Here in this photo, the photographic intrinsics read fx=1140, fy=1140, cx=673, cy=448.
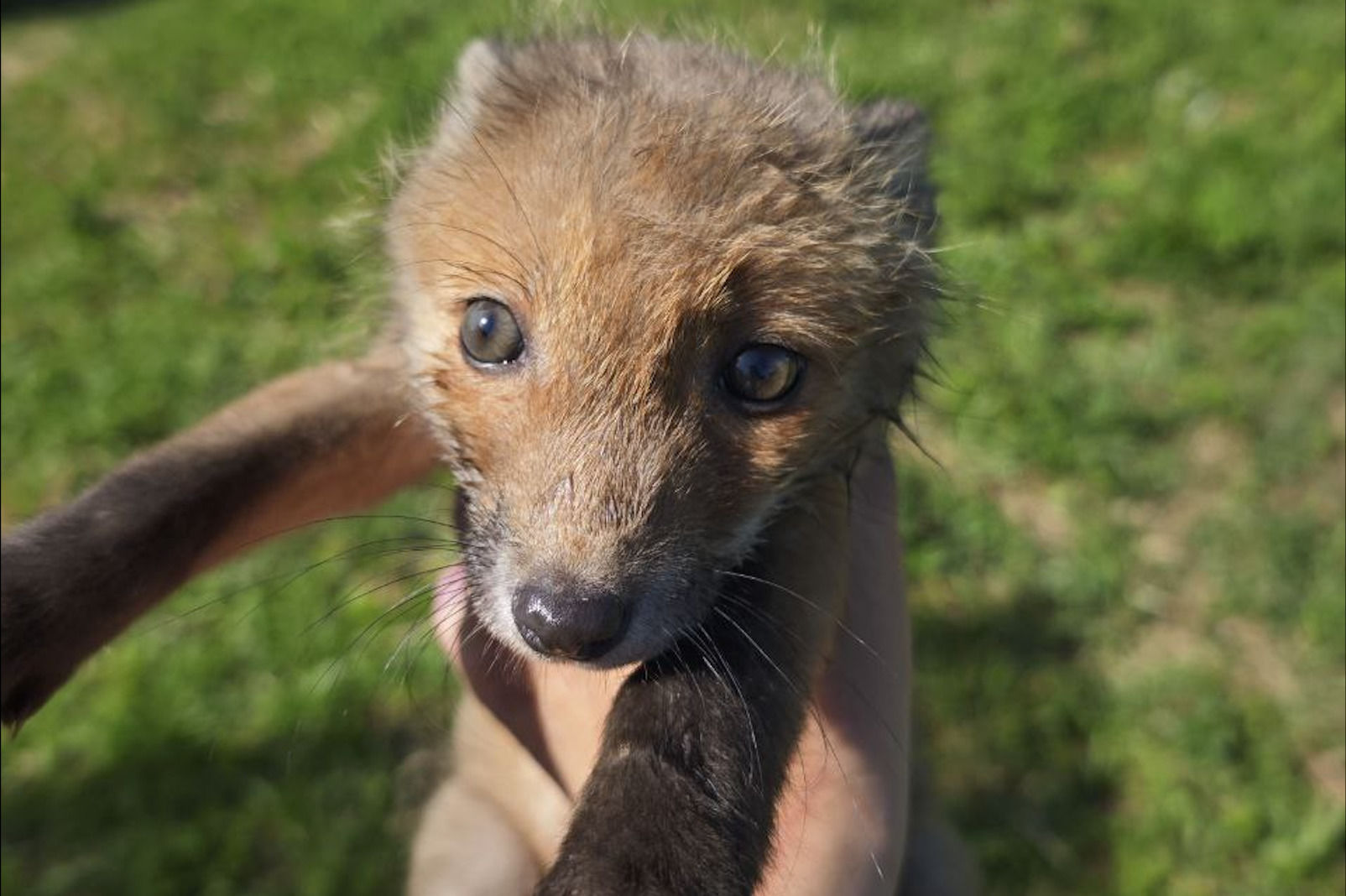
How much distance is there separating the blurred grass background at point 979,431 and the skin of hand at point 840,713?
15.4 inches

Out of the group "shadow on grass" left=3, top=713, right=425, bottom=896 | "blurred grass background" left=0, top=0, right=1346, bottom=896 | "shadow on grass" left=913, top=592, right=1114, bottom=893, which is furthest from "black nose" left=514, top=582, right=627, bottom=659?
"shadow on grass" left=913, top=592, right=1114, bottom=893

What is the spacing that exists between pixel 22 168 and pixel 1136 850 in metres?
6.12

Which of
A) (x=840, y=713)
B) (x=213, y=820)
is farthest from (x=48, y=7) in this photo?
(x=840, y=713)

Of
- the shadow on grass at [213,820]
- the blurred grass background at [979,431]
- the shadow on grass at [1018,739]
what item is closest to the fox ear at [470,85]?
the blurred grass background at [979,431]

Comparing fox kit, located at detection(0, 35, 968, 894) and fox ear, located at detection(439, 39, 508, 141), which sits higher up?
fox ear, located at detection(439, 39, 508, 141)

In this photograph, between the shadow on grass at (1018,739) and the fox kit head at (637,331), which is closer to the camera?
the fox kit head at (637,331)

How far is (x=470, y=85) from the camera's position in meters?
2.61

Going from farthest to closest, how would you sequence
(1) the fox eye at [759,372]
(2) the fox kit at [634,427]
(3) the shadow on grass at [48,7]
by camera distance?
(3) the shadow on grass at [48,7] < (1) the fox eye at [759,372] < (2) the fox kit at [634,427]

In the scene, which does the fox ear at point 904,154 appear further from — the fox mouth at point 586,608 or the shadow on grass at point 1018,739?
the shadow on grass at point 1018,739

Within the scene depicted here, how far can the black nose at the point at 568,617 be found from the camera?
177cm

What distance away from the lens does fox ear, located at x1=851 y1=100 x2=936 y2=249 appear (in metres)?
2.51

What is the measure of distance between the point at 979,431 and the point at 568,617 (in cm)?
328

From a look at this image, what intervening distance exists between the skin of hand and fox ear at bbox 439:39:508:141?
39.3 inches

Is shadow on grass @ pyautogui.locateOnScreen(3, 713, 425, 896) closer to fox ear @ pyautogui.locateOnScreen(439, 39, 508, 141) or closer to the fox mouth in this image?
the fox mouth
